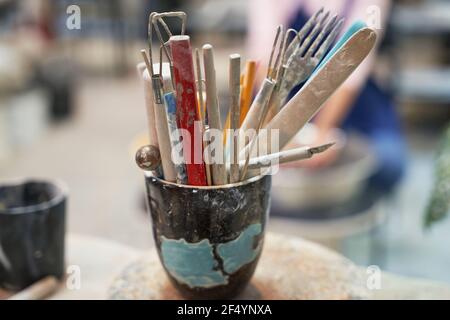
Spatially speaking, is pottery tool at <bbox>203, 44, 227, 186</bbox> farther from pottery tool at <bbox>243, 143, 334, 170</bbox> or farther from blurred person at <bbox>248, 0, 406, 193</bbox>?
blurred person at <bbox>248, 0, 406, 193</bbox>

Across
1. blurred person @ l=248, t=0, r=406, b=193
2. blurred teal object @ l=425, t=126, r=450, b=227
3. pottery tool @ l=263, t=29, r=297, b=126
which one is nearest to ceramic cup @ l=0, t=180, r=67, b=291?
pottery tool @ l=263, t=29, r=297, b=126

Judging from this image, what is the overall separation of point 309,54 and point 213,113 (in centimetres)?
9

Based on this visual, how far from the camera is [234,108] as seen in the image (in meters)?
0.46

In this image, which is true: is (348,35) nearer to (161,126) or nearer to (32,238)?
(161,126)

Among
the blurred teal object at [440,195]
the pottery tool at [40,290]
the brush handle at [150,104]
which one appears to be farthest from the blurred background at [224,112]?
the pottery tool at [40,290]

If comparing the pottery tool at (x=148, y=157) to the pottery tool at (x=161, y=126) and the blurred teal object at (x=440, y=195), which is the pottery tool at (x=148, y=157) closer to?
the pottery tool at (x=161, y=126)

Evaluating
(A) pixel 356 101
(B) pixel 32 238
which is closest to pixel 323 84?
(B) pixel 32 238

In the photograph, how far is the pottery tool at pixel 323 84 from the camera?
1.44ft

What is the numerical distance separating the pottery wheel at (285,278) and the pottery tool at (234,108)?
0.14m

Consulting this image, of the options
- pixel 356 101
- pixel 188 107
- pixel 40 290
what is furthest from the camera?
pixel 356 101

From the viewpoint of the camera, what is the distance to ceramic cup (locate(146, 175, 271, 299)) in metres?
0.47

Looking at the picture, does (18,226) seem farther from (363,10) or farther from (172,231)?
(363,10)

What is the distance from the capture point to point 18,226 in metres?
0.56
